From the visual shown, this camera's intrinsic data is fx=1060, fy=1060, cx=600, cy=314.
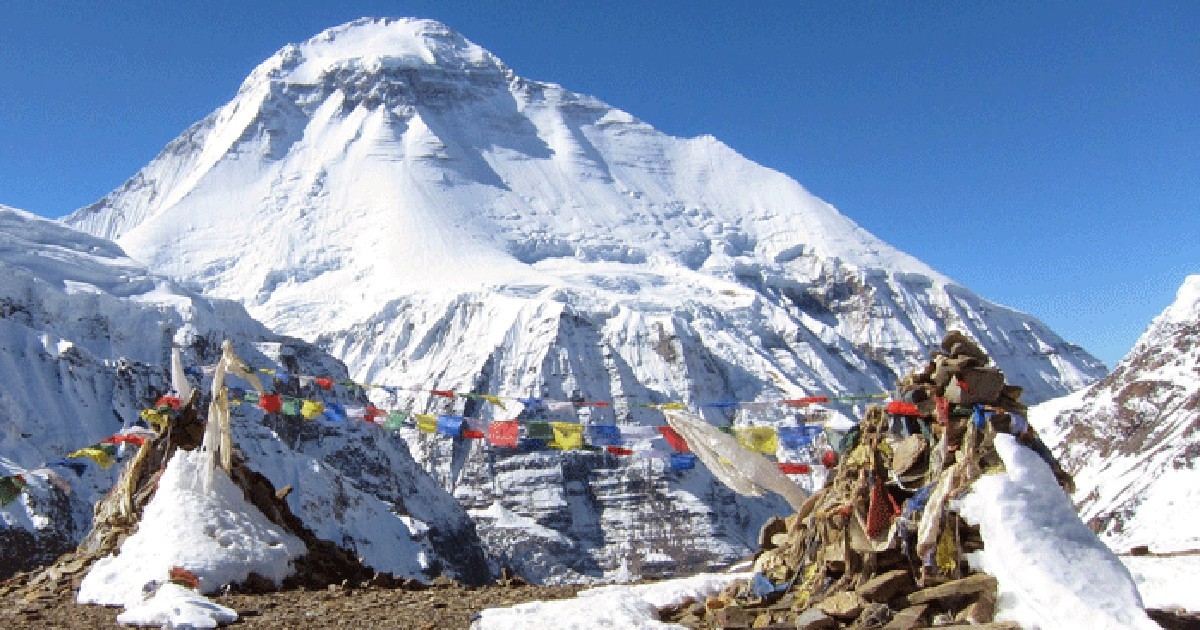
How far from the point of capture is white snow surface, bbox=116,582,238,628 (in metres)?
12.3

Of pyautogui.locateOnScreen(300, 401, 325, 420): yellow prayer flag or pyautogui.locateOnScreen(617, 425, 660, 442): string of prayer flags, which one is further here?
pyautogui.locateOnScreen(300, 401, 325, 420): yellow prayer flag

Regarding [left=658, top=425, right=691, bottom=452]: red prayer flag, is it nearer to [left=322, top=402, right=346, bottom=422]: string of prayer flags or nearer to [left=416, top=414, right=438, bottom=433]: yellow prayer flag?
[left=416, top=414, right=438, bottom=433]: yellow prayer flag

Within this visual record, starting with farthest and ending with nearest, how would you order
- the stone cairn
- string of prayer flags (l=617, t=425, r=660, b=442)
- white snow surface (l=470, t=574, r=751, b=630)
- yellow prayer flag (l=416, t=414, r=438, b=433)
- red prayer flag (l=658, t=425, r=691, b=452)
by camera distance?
1. yellow prayer flag (l=416, t=414, r=438, b=433)
2. string of prayer flags (l=617, t=425, r=660, b=442)
3. red prayer flag (l=658, t=425, r=691, b=452)
4. white snow surface (l=470, t=574, r=751, b=630)
5. the stone cairn

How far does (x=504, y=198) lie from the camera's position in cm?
19200

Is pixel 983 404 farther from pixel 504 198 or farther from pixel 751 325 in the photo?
pixel 504 198

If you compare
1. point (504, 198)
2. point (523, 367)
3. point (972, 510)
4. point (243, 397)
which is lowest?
point (972, 510)

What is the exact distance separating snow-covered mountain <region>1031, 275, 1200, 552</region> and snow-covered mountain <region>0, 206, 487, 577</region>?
40.5 m

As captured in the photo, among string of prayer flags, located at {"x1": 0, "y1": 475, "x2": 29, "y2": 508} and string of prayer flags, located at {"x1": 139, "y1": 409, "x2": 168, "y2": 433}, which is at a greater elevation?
string of prayer flags, located at {"x1": 139, "y1": 409, "x2": 168, "y2": 433}

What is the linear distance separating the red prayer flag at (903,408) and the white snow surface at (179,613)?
7.98m

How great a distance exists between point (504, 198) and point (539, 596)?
18094 cm

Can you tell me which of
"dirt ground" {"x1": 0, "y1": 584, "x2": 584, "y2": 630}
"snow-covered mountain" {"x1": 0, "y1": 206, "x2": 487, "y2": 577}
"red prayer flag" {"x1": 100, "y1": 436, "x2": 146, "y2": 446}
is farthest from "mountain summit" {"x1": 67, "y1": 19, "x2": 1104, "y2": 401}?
"dirt ground" {"x1": 0, "y1": 584, "x2": 584, "y2": 630}

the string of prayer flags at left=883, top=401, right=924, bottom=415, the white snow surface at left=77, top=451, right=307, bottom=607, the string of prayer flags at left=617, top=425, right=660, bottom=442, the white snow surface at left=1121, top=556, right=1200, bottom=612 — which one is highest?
the string of prayer flags at left=617, top=425, right=660, bottom=442

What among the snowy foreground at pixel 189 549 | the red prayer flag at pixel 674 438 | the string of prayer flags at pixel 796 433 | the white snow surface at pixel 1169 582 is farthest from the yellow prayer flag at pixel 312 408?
the white snow surface at pixel 1169 582

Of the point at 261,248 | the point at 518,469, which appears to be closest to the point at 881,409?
the point at 518,469
